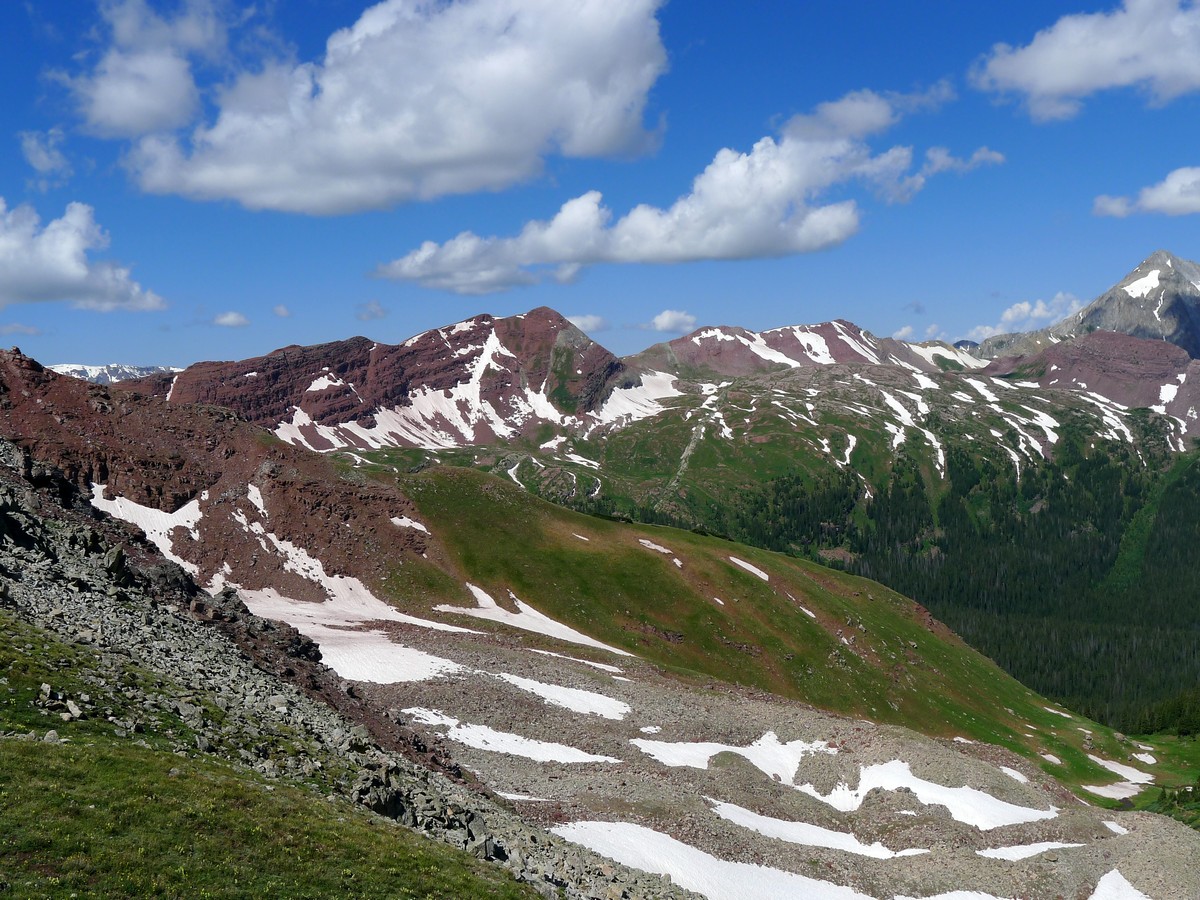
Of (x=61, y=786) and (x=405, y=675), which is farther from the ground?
(x=61, y=786)

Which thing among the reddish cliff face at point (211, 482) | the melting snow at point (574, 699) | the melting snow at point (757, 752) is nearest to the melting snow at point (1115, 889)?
the melting snow at point (757, 752)

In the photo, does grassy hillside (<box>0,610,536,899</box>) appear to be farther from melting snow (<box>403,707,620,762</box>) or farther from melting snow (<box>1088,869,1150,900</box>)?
melting snow (<box>1088,869,1150,900</box>)

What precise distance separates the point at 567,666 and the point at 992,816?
124ft

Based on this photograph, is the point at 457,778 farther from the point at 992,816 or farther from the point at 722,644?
the point at 722,644

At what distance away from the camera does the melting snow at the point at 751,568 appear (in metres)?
134

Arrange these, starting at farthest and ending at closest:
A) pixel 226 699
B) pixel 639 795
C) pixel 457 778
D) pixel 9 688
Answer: pixel 639 795, pixel 457 778, pixel 226 699, pixel 9 688

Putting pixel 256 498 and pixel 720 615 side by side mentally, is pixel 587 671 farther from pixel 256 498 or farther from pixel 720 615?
pixel 256 498

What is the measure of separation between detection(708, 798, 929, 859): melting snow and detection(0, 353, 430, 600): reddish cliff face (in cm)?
6376

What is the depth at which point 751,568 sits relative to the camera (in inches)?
5330

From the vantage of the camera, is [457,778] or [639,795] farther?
[639,795]

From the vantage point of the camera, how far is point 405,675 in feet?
230

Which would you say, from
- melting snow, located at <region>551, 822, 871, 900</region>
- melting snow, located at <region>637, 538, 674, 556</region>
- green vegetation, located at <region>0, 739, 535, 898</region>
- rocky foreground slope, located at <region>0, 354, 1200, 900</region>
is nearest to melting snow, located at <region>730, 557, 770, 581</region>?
rocky foreground slope, located at <region>0, 354, 1200, 900</region>

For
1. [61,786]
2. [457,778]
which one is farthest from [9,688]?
[457,778]

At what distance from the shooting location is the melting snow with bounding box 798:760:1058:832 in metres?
59.8
